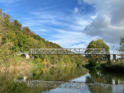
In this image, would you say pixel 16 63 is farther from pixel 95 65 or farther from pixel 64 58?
pixel 64 58

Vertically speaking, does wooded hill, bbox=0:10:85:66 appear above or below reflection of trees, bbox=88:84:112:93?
above

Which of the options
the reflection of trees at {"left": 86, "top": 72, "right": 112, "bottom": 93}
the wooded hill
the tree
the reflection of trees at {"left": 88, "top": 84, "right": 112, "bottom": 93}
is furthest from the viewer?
the tree

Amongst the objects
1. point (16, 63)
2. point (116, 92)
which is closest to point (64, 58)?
point (16, 63)

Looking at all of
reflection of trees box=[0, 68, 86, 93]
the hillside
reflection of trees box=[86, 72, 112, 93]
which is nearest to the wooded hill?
the hillside

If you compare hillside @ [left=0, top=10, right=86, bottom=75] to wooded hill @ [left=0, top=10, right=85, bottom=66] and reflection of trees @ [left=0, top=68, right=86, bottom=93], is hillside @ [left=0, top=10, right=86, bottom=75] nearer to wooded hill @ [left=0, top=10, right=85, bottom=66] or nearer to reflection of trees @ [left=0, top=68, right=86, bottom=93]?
wooded hill @ [left=0, top=10, right=85, bottom=66]

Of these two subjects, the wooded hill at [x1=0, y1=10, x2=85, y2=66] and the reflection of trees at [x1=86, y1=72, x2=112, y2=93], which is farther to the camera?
the wooded hill at [x1=0, y1=10, x2=85, y2=66]

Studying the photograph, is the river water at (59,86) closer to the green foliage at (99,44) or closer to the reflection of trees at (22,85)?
the reflection of trees at (22,85)

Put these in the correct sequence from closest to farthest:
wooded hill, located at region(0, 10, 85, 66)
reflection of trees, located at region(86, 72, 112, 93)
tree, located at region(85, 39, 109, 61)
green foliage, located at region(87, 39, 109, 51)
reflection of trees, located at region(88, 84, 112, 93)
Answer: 1. reflection of trees, located at region(88, 84, 112, 93)
2. reflection of trees, located at region(86, 72, 112, 93)
3. wooded hill, located at region(0, 10, 85, 66)
4. tree, located at region(85, 39, 109, 61)
5. green foliage, located at region(87, 39, 109, 51)

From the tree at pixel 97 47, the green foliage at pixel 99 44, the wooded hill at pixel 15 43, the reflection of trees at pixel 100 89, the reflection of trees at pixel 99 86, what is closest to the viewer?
the reflection of trees at pixel 100 89

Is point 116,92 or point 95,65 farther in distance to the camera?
point 95,65

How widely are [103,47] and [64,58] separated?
33057 millimetres

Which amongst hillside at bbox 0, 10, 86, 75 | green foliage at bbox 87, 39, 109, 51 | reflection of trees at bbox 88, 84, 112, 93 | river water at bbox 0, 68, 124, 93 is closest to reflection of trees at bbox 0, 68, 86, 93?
river water at bbox 0, 68, 124, 93

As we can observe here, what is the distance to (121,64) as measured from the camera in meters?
41.1

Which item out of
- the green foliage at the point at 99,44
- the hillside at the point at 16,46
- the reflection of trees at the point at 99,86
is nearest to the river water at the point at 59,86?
the reflection of trees at the point at 99,86
